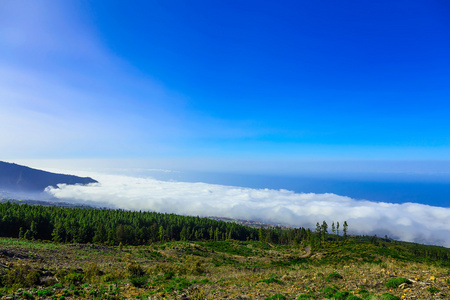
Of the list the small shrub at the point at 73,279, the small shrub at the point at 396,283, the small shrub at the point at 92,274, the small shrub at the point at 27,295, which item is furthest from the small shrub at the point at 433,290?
the small shrub at the point at 73,279

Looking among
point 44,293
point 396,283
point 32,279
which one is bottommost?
point 32,279

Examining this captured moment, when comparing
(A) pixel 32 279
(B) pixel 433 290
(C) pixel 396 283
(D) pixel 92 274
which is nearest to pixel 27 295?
(A) pixel 32 279

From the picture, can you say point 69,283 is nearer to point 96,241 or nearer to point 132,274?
point 132,274

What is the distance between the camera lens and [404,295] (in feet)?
39.4

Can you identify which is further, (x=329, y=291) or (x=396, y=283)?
(x=329, y=291)

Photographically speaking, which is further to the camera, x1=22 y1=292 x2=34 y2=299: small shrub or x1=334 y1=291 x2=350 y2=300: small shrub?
x1=22 y1=292 x2=34 y2=299: small shrub

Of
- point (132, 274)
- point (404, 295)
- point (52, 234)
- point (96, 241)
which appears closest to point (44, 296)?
point (132, 274)

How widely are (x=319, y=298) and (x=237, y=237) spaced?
115659 mm

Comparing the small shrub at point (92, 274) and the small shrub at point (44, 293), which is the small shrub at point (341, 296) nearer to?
the small shrub at point (44, 293)

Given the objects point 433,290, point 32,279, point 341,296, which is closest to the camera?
point 433,290

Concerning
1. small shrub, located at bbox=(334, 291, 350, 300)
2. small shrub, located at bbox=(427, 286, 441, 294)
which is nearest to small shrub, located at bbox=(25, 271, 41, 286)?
small shrub, located at bbox=(334, 291, 350, 300)

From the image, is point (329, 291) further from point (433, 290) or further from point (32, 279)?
point (32, 279)

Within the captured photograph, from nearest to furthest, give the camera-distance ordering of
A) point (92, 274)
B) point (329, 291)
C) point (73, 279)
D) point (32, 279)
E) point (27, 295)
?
point (27, 295) < point (329, 291) < point (32, 279) < point (73, 279) < point (92, 274)

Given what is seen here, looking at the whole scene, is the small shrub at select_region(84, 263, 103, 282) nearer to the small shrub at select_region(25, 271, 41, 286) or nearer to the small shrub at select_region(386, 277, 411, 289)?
the small shrub at select_region(25, 271, 41, 286)
